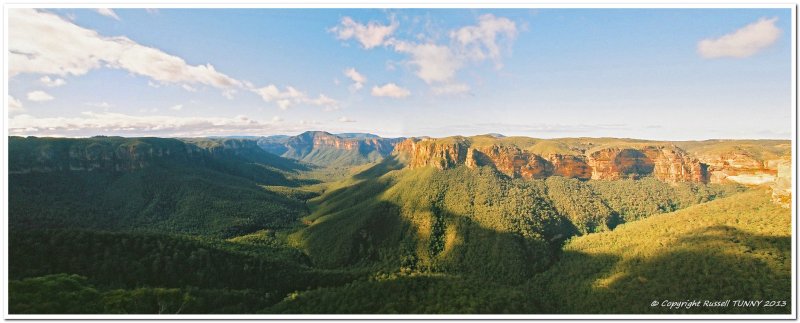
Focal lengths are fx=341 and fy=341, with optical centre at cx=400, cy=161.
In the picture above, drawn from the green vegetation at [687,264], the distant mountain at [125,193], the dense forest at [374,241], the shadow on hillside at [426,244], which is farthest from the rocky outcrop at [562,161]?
the distant mountain at [125,193]

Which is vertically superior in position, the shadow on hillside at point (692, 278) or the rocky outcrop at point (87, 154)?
the rocky outcrop at point (87, 154)

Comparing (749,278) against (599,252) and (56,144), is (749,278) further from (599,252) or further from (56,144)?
(56,144)

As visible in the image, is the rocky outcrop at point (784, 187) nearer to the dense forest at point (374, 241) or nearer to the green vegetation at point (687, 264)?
the green vegetation at point (687, 264)

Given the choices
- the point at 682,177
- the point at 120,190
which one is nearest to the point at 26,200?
the point at 120,190

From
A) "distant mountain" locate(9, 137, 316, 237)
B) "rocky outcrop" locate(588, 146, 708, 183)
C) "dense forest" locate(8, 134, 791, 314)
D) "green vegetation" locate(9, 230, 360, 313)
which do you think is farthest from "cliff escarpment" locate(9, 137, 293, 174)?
"rocky outcrop" locate(588, 146, 708, 183)

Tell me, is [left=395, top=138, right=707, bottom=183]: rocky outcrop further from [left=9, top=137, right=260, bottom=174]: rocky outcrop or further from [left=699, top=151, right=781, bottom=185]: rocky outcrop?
[left=9, top=137, right=260, bottom=174]: rocky outcrop
